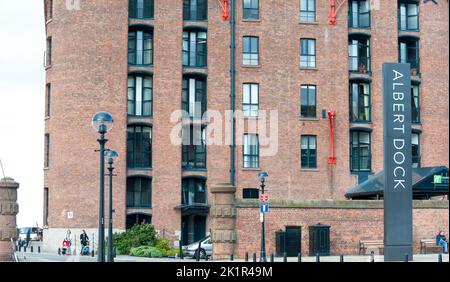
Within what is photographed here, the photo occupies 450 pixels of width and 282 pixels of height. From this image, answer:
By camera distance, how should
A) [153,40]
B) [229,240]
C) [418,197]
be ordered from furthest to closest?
[153,40] < [418,197] < [229,240]

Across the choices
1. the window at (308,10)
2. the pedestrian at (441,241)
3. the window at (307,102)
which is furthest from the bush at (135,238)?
the window at (308,10)

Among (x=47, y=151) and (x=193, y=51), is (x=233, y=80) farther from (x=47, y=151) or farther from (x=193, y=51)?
(x=47, y=151)

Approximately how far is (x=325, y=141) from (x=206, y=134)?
853 cm

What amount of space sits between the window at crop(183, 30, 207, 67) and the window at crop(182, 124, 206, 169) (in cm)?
442

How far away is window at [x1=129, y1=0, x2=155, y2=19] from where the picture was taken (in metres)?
57.2

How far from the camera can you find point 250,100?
58531mm

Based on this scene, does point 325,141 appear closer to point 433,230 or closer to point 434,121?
point 434,121

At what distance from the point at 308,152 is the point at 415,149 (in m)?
8.40

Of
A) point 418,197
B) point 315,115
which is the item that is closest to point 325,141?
point 315,115

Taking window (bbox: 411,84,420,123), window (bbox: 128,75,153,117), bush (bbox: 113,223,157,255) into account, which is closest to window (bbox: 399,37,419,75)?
window (bbox: 411,84,420,123)

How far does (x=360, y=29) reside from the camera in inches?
2384

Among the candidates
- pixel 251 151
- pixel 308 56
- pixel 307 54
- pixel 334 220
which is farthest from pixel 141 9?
pixel 334 220

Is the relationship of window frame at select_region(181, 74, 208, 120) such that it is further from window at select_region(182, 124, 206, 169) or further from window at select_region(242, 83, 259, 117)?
window at select_region(242, 83, 259, 117)
